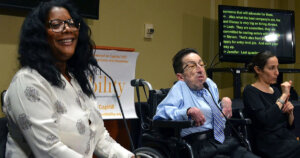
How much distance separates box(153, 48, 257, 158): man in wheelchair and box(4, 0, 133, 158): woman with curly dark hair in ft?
1.88

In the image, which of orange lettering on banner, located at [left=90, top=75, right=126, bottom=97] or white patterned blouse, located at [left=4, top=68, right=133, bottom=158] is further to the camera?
orange lettering on banner, located at [left=90, top=75, right=126, bottom=97]

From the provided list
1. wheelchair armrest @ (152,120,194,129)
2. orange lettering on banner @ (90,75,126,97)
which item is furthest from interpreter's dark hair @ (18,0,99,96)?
orange lettering on banner @ (90,75,126,97)

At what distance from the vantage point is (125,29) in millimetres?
3385

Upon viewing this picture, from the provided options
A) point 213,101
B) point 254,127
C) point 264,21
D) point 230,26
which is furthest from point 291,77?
point 213,101

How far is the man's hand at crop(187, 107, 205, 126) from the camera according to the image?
6.50 ft

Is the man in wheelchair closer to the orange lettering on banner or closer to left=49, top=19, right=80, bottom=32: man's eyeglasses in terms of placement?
the orange lettering on banner

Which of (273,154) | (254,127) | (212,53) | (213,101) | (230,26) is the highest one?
(230,26)

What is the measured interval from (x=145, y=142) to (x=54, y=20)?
3.42 feet

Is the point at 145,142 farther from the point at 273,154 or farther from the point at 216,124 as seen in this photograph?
the point at 273,154

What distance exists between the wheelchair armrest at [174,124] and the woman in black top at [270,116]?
843 mm

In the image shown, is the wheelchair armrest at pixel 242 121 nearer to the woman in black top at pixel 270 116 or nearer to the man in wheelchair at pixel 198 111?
the man in wheelchair at pixel 198 111

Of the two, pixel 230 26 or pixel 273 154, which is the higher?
pixel 230 26

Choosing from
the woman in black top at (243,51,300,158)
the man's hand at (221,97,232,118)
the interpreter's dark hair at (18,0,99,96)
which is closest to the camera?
the interpreter's dark hair at (18,0,99,96)

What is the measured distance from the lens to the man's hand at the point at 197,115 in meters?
1.98
